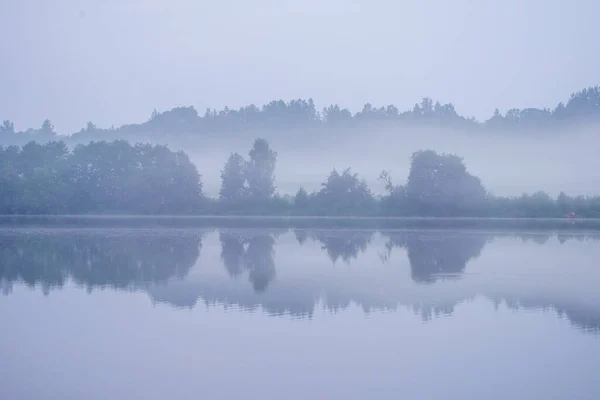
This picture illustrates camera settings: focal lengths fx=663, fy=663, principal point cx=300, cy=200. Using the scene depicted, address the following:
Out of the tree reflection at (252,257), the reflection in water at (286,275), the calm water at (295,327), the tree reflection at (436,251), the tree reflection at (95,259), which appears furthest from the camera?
the tree reflection at (436,251)

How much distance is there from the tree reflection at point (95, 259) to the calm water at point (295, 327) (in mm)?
108

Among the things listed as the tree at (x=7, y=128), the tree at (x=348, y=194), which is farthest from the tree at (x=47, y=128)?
the tree at (x=348, y=194)

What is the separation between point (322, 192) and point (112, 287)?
51.2 m

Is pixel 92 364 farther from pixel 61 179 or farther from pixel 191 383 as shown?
pixel 61 179

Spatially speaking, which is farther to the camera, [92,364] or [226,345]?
[226,345]

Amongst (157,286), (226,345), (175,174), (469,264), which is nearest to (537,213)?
(175,174)

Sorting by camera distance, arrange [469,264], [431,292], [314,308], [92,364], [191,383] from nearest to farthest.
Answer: [191,383] → [92,364] → [314,308] → [431,292] → [469,264]

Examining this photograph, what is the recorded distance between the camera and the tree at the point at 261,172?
68750mm

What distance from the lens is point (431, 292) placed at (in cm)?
1736

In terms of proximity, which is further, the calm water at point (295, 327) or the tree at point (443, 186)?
the tree at point (443, 186)

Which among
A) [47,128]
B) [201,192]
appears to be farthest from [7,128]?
[201,192]

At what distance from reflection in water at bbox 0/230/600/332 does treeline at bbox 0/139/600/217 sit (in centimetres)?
3308

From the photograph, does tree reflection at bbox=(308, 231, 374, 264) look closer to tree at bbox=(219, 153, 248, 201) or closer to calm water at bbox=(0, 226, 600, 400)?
calm water at bbox=(0, 226, 600, 400)

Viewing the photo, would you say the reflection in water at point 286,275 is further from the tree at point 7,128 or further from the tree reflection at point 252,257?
the tree at point 7,128
